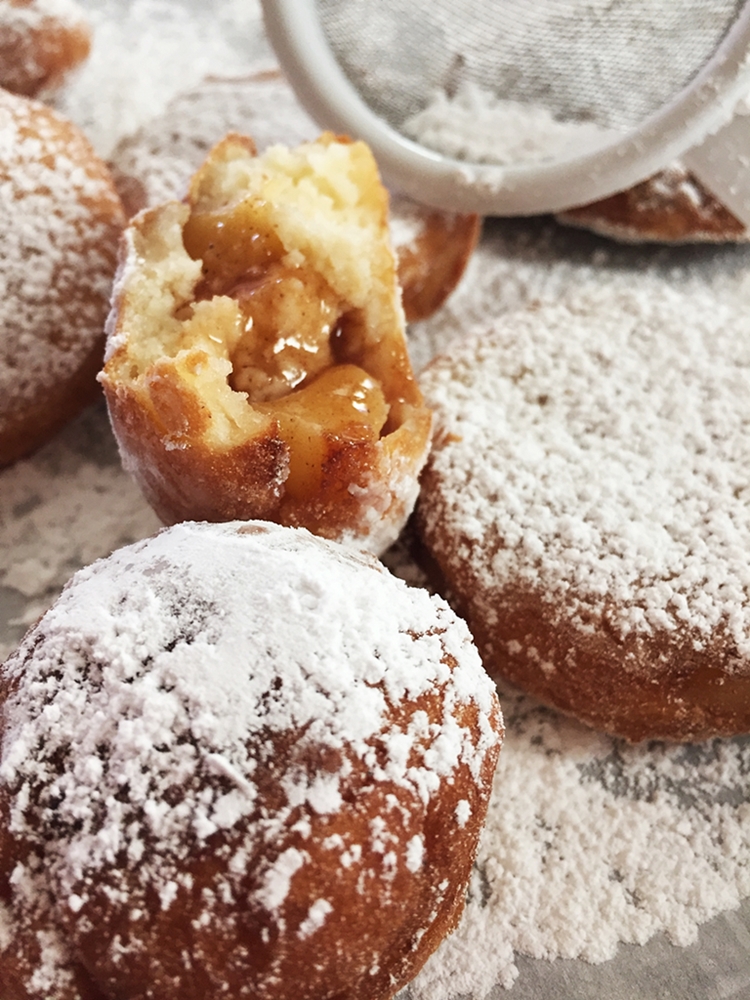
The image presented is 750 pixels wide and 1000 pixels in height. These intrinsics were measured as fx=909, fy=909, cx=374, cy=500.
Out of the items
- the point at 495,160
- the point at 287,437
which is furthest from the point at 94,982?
the point at 495,160

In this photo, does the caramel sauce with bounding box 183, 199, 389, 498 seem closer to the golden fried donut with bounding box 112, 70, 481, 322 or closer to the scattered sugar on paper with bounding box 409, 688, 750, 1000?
the golden fried donut with bounding box 112, 70, 481, 322

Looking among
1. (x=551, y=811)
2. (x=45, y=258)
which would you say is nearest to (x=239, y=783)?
(x=551, y=811)

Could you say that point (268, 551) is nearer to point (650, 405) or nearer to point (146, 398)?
point (146, 398)

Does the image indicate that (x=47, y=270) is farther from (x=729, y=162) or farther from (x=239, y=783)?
(x=729, y=162)

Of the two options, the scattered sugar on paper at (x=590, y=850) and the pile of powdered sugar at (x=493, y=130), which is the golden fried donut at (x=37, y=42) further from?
the scattered sugar on paper at (x=590, y=850)

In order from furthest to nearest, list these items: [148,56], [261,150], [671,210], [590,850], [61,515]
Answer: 1. [148,56]
2. [671,210]
3. [261,150]
4. [61,515]
5. [590,850]

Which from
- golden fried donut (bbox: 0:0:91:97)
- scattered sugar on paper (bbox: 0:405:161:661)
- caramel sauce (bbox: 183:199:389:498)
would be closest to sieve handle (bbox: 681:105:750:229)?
caramel sauce (bbox: 183:199:389:498)
